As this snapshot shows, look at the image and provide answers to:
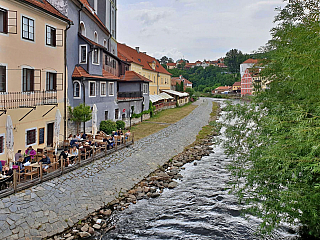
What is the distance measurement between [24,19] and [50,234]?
11.6 m

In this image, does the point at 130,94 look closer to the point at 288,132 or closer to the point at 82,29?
the point at 82,29

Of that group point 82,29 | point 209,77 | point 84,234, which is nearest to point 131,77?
point 82,29

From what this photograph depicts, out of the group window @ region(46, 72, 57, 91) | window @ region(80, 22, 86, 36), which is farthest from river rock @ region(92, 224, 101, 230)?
window @ region(80, 22, 86, 36)

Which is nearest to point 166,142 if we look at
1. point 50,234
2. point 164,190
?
point 164,190

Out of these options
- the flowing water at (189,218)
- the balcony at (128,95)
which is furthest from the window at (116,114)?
the flowing water at (189,218)

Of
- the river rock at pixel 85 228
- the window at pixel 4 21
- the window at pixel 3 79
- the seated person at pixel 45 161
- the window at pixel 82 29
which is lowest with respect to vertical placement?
the river rock at pixel 85 228

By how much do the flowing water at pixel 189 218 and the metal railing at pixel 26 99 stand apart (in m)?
8.12

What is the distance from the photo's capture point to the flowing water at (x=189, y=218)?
10.6 metres

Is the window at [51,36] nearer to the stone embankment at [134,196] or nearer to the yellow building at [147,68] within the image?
the stone embankment at [134,196]

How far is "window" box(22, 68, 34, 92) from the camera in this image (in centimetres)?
1502

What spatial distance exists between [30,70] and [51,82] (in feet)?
7.59

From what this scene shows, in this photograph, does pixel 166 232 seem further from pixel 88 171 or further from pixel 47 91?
pixel 47 91

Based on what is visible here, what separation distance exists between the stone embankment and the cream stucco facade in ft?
93.4

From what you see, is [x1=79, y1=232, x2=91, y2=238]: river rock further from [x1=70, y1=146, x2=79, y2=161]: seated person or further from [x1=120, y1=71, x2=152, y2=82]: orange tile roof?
[x1=120, y1=71, x2=152, y2=82]: orange tile roof
